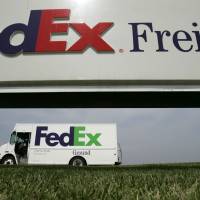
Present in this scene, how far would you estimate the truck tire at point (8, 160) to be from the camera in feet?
60.5

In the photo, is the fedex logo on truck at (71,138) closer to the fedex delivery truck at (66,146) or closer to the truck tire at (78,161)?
the fedex delivery truck at (66,146)

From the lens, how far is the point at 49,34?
6930mm

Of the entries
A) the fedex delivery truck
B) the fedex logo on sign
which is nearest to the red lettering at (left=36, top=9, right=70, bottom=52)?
the fedex logo on sign

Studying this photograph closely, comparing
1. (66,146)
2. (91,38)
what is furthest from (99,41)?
(66,146)

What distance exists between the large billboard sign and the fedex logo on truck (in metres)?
11.6

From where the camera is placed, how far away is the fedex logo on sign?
675cm

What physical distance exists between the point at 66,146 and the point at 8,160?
13.2 ft

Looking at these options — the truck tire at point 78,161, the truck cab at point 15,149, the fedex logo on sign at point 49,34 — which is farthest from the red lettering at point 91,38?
the truck cab at point 15,149

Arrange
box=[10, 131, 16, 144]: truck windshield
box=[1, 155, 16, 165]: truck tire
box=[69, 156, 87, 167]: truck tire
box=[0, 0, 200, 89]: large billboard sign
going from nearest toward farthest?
1. box=[0, 0, 200, 89]: large billboard sign
2. box=[69, 156, 87, 167]: truck tire
3. box=[1, 155, 16, 165]: truck tire
4. box=[10, 131, 16, 144]: truck windshield

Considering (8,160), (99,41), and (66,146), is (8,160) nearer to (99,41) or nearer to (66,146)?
(66,146)

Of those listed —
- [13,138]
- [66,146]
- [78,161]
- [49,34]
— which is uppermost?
[13,138]

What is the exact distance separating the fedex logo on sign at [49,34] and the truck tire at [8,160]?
13.1 meters

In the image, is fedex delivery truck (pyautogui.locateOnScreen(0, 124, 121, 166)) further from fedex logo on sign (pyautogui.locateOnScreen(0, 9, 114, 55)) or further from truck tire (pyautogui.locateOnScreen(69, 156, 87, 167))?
fedex logo on sign (pyautogui.locateOnScreen(0, 9, 114, 55))

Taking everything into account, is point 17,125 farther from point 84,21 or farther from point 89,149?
point 84,21
